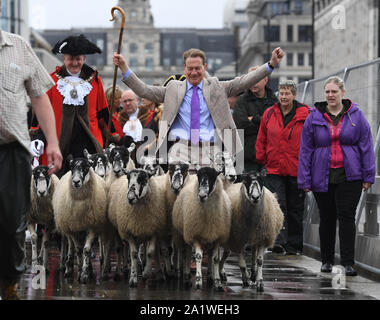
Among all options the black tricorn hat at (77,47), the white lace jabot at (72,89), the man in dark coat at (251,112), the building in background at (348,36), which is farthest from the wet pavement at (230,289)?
the building in background at (348,36)

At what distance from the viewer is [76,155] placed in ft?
36.4

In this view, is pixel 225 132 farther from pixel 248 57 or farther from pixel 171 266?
pixel 248 57

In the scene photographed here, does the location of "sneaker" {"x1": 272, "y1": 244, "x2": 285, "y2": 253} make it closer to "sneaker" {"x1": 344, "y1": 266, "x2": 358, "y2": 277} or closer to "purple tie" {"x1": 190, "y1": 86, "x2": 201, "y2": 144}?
"sneaker" {"x1": 344, "y1": 266, "x2": 358, "y2": 277}

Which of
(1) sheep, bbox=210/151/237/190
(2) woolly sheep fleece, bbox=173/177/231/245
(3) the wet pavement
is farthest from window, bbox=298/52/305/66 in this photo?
(2) woolly sheep fleece, bbox=173/177/231/245

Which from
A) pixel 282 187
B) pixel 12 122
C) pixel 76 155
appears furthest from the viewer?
pixel 282 187

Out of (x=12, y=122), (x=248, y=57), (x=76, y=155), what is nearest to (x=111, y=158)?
(x=76, y=155)

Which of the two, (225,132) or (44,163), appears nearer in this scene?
(225,132)

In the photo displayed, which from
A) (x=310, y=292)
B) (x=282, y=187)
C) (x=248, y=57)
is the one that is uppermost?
(x=248, y=57)

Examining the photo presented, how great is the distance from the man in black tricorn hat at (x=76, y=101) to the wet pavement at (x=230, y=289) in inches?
58.5

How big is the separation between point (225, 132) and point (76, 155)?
2.33 metres

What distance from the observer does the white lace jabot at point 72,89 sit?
10789 millimetres

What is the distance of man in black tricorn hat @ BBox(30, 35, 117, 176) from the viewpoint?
10.8 m

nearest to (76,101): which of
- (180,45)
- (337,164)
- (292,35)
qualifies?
(337,164)

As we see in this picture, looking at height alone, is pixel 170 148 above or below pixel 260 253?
above
